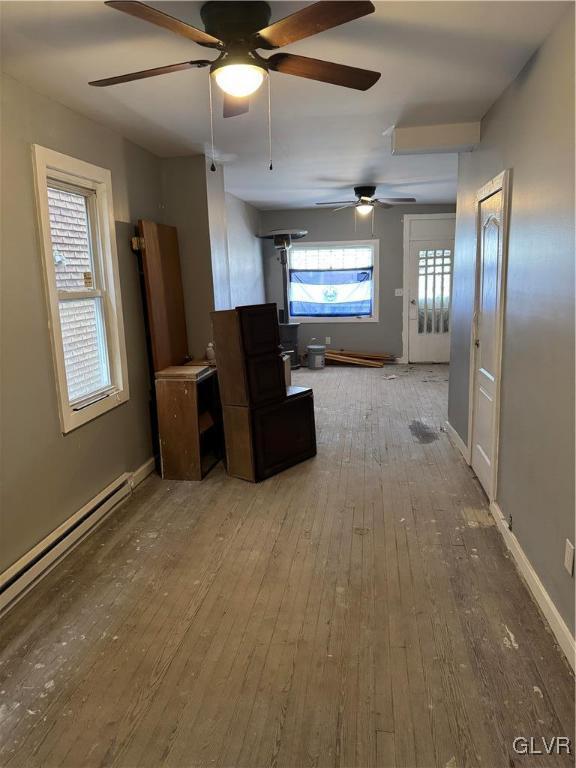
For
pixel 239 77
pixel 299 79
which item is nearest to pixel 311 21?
pixel 239 77

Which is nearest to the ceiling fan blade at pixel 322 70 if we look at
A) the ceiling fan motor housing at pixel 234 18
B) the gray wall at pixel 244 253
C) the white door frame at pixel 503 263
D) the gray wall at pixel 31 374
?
the ceiling fan motor housing at pixel 234 18

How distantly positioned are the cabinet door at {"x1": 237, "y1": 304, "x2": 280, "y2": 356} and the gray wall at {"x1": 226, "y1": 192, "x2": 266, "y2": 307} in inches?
90.3

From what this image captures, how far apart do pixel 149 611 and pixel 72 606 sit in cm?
37

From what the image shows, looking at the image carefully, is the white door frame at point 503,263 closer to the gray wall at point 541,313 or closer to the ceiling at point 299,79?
the gray wall at point 541,313

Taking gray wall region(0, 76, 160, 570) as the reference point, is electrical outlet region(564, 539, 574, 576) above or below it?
below

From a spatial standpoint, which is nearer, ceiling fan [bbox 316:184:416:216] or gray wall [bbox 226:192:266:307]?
ceiling fan [bbox 316:184:416:216]

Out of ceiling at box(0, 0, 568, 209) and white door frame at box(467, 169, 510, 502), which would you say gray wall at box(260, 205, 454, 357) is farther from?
white door frame at box(467, 169, 510, 502)

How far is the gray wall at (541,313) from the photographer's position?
1.95 m

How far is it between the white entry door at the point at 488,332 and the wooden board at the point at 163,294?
2.27m

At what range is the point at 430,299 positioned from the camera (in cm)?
783

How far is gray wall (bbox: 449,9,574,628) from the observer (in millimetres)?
1949

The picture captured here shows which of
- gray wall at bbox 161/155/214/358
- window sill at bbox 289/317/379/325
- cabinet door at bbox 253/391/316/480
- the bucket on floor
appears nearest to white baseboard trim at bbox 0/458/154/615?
cabinet door at bbox 253/391/316/480

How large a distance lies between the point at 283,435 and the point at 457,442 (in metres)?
1.50

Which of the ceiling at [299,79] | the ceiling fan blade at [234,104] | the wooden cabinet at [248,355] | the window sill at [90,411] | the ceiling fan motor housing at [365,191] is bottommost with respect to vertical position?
the window sill at [90,411]
